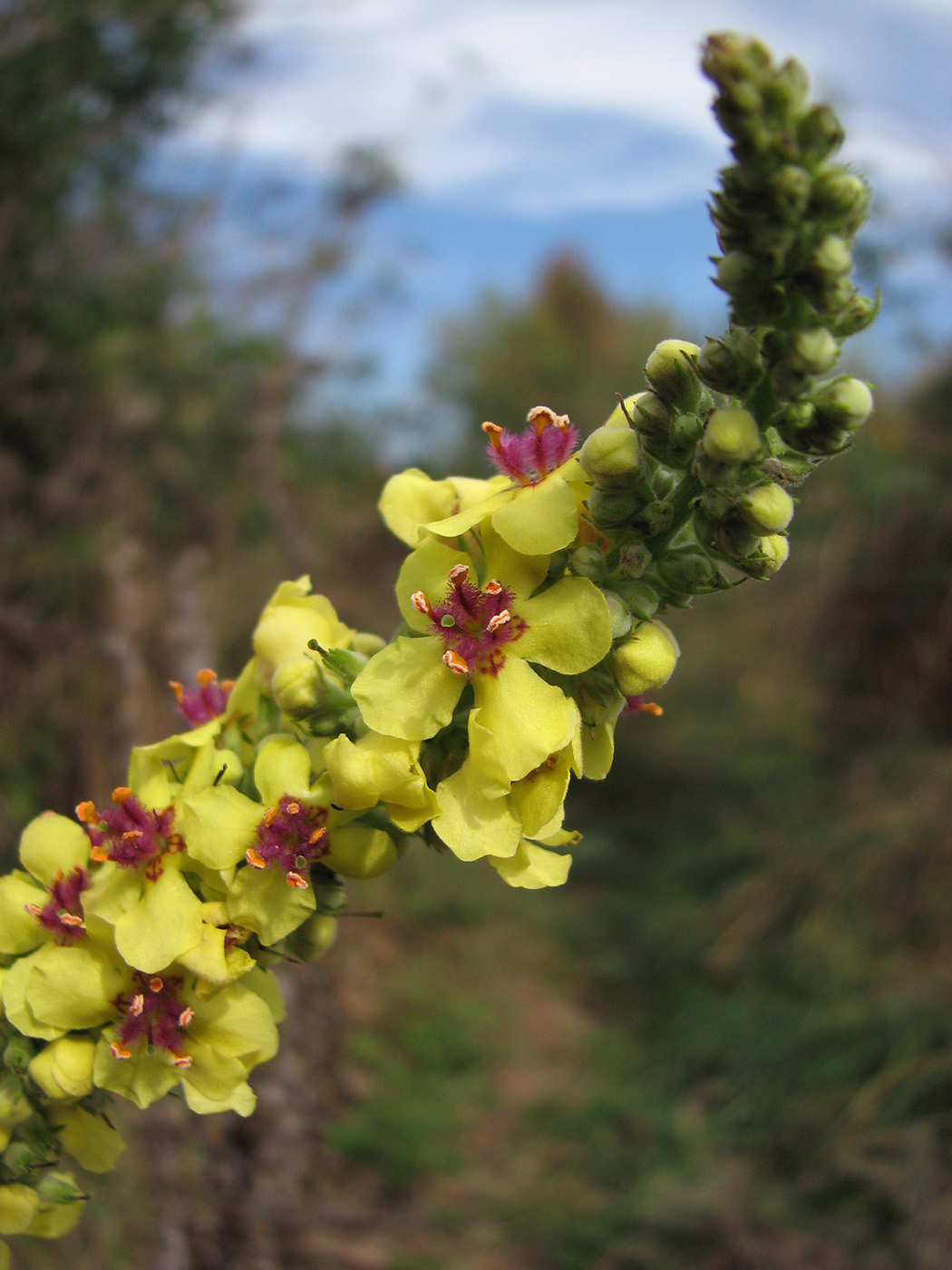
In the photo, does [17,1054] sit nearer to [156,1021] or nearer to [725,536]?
[156,1021]

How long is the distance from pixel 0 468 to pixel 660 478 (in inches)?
315

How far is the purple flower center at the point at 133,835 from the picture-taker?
4.61 ft

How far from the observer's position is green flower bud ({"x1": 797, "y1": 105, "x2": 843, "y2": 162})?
1104 millimetres

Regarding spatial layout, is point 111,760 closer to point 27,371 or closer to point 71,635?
point 71,635

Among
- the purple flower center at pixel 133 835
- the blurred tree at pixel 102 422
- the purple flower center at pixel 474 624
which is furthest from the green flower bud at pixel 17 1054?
the blurred tree at pixel 102 422

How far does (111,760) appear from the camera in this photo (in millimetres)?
6723

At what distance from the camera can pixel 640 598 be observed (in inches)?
54.3

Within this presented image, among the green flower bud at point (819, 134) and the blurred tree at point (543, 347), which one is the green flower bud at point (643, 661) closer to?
the green flower bud at point (819, 134)

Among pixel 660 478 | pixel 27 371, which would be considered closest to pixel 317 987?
pixel 27 371

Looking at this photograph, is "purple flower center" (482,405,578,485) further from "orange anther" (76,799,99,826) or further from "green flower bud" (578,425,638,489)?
"orange anther" (76,799,99,826)

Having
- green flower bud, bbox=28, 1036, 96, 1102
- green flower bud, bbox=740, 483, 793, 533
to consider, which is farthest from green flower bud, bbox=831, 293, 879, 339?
green flower bud, bbox=28, 1036, 96, 1102

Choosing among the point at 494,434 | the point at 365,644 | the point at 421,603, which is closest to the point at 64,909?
the point at 365,644

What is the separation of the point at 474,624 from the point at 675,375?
485mm

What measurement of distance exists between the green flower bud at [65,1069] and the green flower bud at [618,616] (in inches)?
43.3
